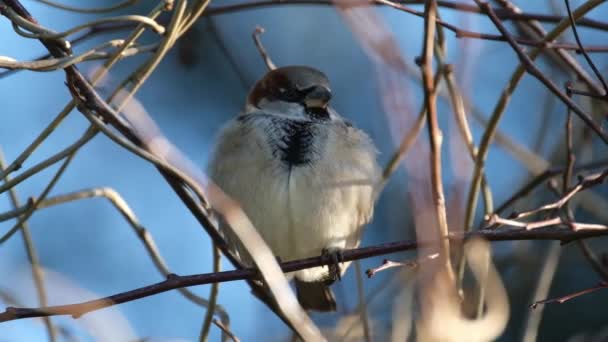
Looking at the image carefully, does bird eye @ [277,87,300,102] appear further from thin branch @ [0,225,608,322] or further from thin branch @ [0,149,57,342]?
thin branch @ [0,225,608,322]

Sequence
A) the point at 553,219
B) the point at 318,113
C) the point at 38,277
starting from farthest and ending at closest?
the point at 318,113 < the point at 38,277 < the point at 553,219

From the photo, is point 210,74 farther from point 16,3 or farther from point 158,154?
point 158,154

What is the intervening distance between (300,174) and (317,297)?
53 cm

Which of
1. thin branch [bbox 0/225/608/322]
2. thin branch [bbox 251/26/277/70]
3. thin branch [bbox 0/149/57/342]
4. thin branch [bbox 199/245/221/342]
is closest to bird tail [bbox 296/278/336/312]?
thin branch [bbox 251/26/277/70]

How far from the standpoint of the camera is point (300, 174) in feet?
8.05

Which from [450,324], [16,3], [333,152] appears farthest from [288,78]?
[450,324]

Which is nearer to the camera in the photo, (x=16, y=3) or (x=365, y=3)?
(x=365, y=3)

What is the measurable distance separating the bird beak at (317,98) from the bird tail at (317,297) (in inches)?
21.8

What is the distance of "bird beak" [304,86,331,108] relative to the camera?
2.66 m

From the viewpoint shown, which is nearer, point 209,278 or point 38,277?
point 209,278

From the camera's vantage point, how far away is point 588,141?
108 inches

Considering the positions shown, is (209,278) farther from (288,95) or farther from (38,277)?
(288,95)

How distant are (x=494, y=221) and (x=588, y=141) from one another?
1.35 m

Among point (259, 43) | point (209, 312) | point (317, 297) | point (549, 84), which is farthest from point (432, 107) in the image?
point (317, 297)
